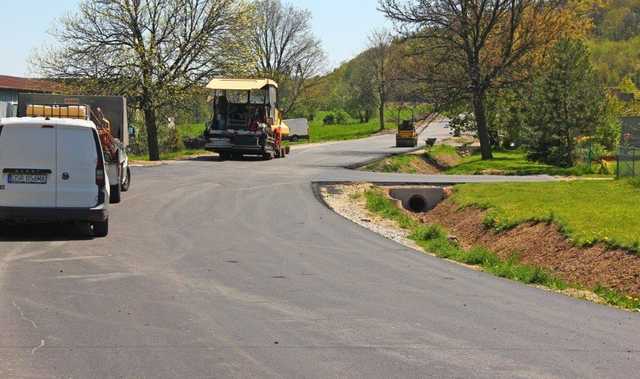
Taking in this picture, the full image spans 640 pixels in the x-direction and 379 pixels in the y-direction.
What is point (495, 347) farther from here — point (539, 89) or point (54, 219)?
point (539, 89)

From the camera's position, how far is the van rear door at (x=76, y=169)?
14.6 m

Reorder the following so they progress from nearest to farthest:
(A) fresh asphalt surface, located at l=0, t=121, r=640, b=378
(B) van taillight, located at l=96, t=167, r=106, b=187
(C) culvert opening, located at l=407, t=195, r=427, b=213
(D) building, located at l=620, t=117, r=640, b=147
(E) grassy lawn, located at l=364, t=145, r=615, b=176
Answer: (A) fresh asphalt surface, located at l=0, t=121, r=640, b=378, (B) van taillight, located at l=96, t=167, r=106, b=187, (C) culvert opening, located at l=407, t=195, r=427, b=213, (E) grassy lawn, located at l=364, t=145, r=615, b=176, (D) building, located at l=620, t=117, r=640, b=147

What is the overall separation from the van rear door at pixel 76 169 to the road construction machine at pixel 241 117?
89.9 ft

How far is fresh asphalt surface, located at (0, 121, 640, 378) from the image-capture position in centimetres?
718

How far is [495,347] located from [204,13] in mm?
40430

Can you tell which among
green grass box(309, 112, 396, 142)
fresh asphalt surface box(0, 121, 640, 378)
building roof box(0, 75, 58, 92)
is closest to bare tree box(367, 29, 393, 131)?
green grass box(309, 112, 396, 142)

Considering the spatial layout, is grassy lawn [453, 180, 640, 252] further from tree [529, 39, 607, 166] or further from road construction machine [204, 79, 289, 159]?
road construction machine [204, 79, 289, 159]

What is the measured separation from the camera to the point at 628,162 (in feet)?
102

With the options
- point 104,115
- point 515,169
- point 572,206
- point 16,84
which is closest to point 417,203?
point 572,206

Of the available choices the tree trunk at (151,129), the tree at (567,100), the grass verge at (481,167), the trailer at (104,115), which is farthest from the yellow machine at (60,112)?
the tree at (567,100)

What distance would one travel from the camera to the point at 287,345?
780cm

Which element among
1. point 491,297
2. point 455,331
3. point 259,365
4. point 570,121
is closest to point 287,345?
point 259,365

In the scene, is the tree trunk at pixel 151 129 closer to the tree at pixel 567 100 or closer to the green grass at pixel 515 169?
the green grass at pixel 515 169

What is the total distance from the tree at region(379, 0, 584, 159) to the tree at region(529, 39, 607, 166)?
3.12 m
